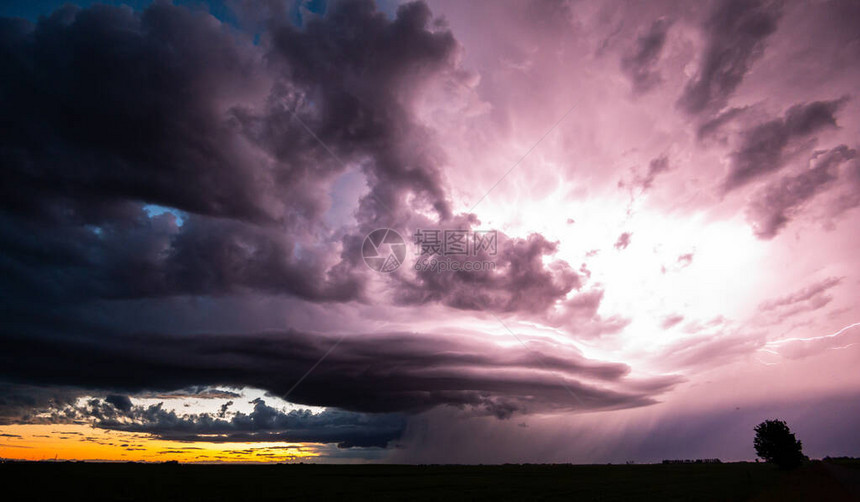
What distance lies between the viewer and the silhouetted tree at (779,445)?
12650cm

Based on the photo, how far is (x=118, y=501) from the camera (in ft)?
207

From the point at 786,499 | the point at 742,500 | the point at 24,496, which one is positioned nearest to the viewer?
the point at 786,499

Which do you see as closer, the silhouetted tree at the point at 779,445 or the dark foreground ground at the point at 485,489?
the dark foreground ground at the point at 485,489

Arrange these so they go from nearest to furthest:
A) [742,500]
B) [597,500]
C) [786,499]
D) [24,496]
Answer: [786,499]
[742,500]
[597,500]
[24,496]

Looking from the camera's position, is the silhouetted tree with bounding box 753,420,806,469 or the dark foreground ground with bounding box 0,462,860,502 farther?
the silhouetted tree with bounding box 753,420,806,469

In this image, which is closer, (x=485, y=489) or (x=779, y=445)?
(x=485, y=489)

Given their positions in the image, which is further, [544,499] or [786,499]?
[544,499]

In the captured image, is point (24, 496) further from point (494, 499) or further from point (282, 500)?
point (494, 499)

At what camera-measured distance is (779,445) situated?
5049 inches

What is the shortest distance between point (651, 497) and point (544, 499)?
1448cm

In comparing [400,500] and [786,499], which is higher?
[786,499]

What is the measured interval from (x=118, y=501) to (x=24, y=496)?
62.6 ft

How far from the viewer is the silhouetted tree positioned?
415 feet

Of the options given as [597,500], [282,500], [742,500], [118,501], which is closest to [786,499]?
[742,500]
